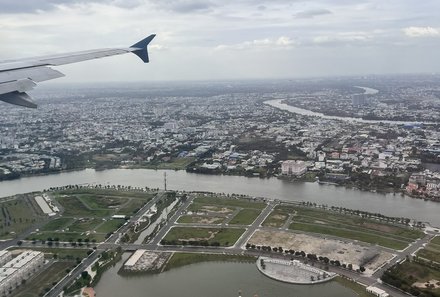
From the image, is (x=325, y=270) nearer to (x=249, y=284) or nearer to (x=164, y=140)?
(x=249, y=284)

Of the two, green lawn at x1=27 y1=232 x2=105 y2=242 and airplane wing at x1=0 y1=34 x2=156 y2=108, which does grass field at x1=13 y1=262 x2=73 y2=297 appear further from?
airplane wing at x1=0 y1=34 x2=156 y2=108

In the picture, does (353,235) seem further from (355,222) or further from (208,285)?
(208,285)

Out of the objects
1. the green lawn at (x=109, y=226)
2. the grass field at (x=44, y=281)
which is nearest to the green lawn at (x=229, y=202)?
the green lawn at (x=109, y=226)

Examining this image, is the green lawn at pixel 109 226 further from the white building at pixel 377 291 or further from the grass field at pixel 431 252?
the grass field at pixel 431 252

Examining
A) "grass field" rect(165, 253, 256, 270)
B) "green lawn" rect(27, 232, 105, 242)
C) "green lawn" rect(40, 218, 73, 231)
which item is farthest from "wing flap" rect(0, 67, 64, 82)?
"green lawn" rect(40, 218, 73, 231)

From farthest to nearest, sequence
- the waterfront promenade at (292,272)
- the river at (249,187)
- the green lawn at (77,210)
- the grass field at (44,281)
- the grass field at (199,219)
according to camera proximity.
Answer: the river at (249,187), the green lawn at (77,210), the grass field at (199,219), the waterfront promenade at (292,272), the grass field at (44,281)

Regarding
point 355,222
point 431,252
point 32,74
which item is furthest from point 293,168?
point 32,74
